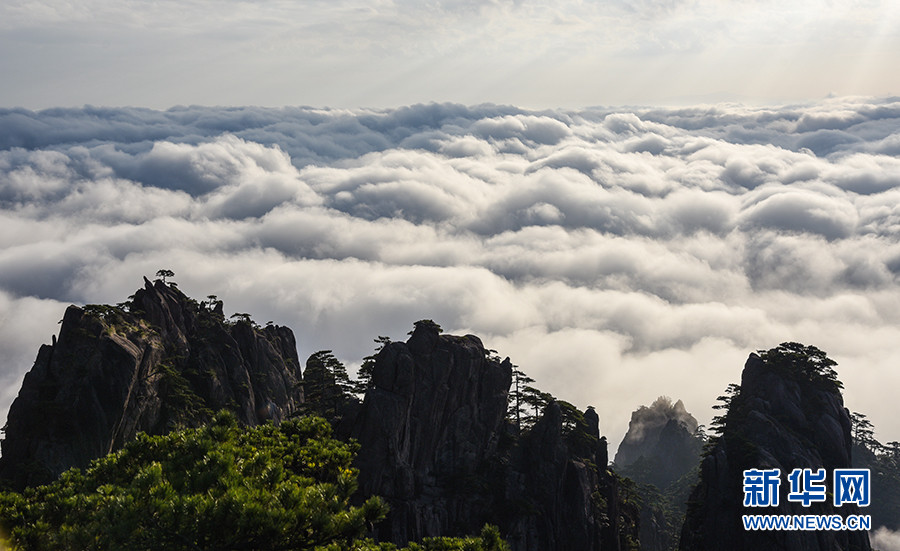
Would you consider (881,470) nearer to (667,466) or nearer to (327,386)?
(667,466)

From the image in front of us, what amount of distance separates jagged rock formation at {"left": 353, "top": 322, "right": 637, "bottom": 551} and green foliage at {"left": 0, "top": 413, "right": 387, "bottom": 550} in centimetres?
3935

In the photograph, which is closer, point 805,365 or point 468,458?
point 468,458

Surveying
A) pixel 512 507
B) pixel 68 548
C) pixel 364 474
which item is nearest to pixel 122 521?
pixel 68 548

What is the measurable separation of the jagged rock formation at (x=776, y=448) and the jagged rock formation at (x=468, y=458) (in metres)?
13.5

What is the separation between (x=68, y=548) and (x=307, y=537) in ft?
32.2

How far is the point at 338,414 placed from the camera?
79.7 meters

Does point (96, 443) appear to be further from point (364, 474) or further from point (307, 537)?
point (307, 537)

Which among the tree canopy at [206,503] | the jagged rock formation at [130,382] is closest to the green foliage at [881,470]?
the jagged rock formation at [130,382]

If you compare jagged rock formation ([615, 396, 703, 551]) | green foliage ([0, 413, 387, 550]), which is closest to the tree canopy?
green foliage ([0, 413, 387, 550])

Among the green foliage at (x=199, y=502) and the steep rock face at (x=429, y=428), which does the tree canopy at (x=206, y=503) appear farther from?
the steep rock face at (x=429, y=428)

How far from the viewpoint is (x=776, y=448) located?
248 feet

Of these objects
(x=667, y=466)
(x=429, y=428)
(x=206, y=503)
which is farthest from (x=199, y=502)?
(x=667, y=466)

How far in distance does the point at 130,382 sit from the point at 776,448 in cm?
7108

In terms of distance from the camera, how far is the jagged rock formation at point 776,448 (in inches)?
2813
